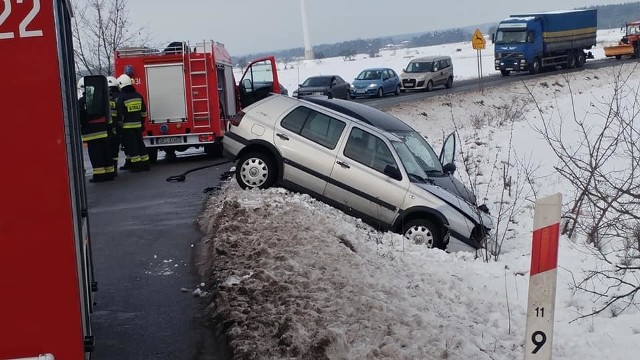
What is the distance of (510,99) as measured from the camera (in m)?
36.3

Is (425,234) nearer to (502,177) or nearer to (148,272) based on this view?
(148,272)

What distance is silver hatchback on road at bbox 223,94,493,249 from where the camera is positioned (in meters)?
11.3

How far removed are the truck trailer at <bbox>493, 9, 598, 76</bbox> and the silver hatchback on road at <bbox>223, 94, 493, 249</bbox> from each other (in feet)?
122

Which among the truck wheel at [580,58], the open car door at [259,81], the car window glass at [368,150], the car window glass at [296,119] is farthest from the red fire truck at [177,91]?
the truck wheel at [580,58]

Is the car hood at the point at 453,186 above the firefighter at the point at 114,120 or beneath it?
beneath

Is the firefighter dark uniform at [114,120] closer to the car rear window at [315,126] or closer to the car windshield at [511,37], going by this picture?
the car rear window at [315,126]

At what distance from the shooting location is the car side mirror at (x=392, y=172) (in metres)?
11.5

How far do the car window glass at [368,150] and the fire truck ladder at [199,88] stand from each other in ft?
26.6

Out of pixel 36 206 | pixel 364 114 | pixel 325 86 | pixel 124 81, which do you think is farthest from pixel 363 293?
pixel 325 86

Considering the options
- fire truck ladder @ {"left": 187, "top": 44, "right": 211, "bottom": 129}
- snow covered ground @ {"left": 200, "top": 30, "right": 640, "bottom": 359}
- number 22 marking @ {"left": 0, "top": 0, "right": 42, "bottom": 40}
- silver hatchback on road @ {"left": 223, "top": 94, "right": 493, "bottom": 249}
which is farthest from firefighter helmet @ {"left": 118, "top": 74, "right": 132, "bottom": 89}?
number 22 marking @ {"left": 0, "top": 0, "right": 42, "bottom": 40}

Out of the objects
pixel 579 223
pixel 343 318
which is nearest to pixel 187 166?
pixel 579 223

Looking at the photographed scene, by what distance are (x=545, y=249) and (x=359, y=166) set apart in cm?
762

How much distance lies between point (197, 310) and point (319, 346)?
1949 millimetres

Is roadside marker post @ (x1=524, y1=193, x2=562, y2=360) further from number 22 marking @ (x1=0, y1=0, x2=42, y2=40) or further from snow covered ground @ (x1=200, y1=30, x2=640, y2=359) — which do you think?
number 22 marking @ (x1=0, y1=0, x2=42, y2=40)
